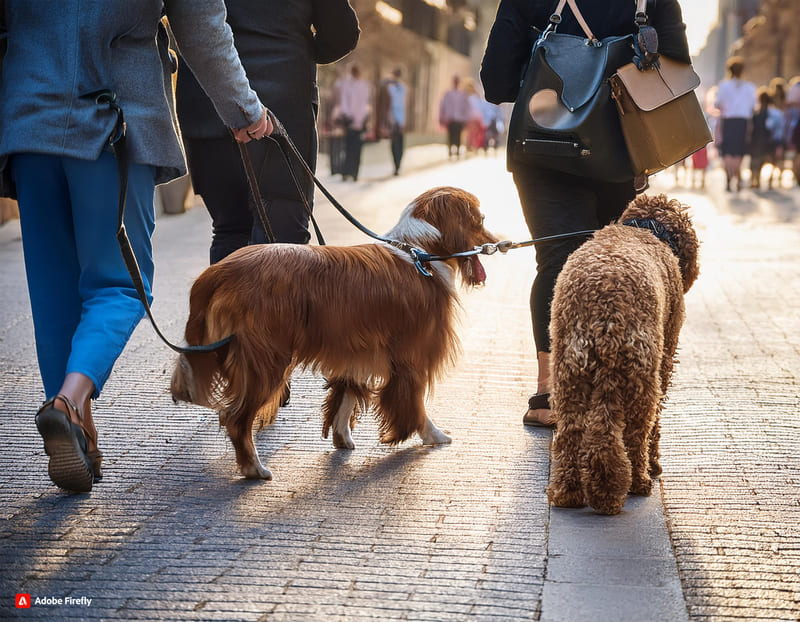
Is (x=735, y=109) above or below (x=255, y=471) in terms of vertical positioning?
below

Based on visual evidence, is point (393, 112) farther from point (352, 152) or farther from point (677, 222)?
point (677, 222)

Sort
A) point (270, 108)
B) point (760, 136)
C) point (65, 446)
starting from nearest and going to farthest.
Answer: point (65, 446)
point (270, 108)
point (760, 136)

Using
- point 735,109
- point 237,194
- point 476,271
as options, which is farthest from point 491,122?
point 476,271

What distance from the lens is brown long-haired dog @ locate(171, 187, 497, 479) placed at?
3865mm

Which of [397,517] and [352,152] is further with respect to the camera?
[352,152]

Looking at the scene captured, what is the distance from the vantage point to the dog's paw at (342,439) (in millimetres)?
4473

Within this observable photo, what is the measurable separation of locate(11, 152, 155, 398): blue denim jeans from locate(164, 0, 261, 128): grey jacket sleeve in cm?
39

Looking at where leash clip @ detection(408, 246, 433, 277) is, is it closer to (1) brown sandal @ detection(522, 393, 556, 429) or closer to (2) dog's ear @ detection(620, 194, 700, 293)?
(2) dog's ear @ detection(620, 194, 700, 293)

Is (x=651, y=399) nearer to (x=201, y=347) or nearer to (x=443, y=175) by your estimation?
(x=201, y=347)

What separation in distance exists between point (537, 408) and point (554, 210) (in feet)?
2.86

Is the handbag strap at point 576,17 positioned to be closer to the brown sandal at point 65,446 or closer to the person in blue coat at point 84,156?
the person in blue coat at point 84,156

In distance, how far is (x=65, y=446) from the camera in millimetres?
3432

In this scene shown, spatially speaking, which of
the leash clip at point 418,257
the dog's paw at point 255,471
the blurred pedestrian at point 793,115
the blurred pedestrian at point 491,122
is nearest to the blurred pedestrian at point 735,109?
the blurred pedestrian at point 793,115

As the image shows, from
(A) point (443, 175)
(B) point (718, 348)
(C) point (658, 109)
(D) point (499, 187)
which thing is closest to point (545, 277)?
Result: (C) point (658, 109)
